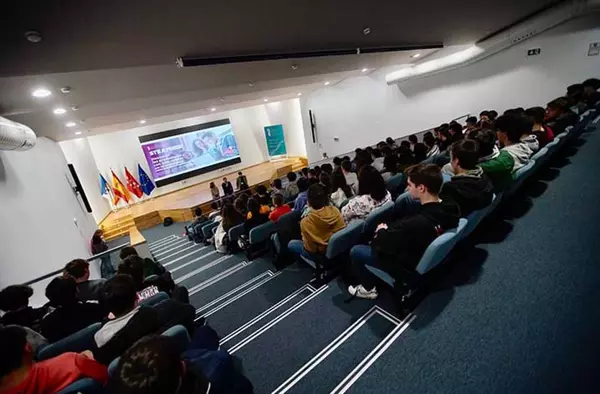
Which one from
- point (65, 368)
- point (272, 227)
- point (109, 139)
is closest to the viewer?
point (65, 368)

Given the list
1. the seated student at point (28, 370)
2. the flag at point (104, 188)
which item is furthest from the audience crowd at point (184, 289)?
the flag at point (104, 188)

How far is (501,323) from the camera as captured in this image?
1.70 metres

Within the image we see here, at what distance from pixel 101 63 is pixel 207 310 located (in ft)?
9.63

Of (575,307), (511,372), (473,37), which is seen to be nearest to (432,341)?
(511,372)

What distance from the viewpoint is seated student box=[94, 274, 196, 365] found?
4.58 feet

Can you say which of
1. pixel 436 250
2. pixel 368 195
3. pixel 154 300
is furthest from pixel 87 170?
pixel 436 250

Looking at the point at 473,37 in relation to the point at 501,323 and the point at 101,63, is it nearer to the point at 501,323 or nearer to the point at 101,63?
the point at 501,323

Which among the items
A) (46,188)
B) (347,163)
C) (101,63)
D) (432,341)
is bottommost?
(432,341)

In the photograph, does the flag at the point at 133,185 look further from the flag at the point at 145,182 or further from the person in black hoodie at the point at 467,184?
the person in black hoodie at the point at 467,184

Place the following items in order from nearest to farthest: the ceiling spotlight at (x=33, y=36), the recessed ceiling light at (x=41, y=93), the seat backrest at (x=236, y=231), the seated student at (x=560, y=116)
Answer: the ceiling spotlight at (x=33, y=36) → the recessed ceiling light at (x=41, y=93) → the seat backrest at (x=236, y=231) → the seated student at (x=560, y=116)

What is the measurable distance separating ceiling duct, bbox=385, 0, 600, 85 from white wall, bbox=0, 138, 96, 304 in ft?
32.0

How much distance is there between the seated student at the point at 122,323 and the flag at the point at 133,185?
11445 millimetres

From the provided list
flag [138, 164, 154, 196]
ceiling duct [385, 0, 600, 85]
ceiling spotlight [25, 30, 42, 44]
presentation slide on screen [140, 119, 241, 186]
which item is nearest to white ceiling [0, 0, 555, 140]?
ceiling spotlight [25, 30, 42, 44]

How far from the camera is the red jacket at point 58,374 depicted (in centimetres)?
119
